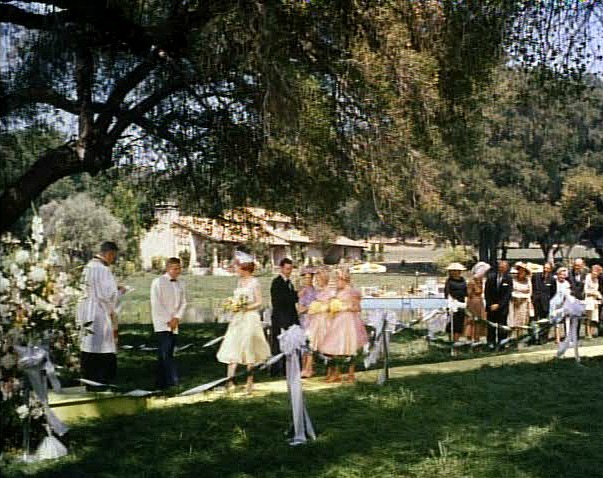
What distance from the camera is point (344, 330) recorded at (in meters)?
12.6

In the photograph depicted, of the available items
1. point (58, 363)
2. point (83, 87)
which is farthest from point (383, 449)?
point (83, 87)

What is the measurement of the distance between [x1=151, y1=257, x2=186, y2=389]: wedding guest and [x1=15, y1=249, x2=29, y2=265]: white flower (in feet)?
12.5

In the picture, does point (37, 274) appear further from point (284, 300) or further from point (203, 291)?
point (203, 291)

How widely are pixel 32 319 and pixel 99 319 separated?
4.10 metres

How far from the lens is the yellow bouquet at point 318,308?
13039 mm

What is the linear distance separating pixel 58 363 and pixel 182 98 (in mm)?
6980

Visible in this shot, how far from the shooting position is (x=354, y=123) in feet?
42.9

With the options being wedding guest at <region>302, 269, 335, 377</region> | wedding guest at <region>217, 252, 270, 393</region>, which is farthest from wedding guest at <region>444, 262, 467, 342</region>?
wedding guest at <region>217, 252, 270, 393</region>

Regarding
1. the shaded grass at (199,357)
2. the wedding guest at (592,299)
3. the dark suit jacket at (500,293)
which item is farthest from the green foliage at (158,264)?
the dark suit jacket at (500,293)

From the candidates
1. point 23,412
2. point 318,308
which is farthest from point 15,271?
point 318,308

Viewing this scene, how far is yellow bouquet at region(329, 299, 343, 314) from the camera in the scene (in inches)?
500

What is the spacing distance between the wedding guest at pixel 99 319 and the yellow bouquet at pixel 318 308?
117 inches

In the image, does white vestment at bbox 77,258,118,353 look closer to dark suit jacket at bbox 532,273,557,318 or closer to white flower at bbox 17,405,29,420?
white flower at bbox 17,405,29,420

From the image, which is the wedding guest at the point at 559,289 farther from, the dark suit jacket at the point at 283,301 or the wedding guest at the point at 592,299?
the dark suit jacket at the point at 283,301
